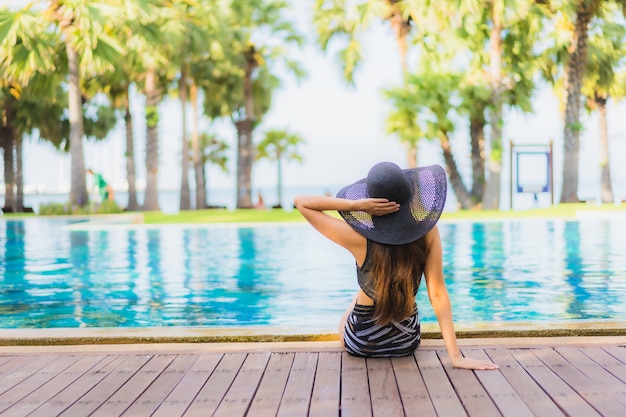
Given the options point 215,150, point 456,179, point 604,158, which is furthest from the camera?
point 215,150

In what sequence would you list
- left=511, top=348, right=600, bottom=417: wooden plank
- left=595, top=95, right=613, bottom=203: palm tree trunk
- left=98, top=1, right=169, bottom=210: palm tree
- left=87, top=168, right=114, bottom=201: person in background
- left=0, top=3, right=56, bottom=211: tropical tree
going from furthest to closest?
1. left=595, top=95, right=613, bottom=203: palm tree trunk
2. left=87, top=168, right=114, bottom=201: person in background
3. left=98, top=1, right=169, bottom=210: palm tree
4. left=0, top=3, right=56, bottom=211: tropical tree
5. left=511, top=348, right=600, bottom=417: wooden plank

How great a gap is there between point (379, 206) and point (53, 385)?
1.91 m

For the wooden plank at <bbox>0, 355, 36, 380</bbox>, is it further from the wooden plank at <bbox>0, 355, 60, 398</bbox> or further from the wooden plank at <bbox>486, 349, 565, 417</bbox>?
the wooden plank at <bbox>486, 349, 565, 417</bbox>

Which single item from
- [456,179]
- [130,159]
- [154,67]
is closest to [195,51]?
[154,67]

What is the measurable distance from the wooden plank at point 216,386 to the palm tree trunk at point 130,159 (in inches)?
1246

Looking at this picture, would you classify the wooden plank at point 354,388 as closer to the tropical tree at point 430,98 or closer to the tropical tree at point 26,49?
the tropical tree at point 26,49

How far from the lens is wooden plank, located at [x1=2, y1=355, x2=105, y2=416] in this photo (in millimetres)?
3805

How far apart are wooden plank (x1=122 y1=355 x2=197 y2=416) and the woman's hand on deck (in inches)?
57.7

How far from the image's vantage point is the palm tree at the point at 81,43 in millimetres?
24531

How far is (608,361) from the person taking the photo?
4484mm

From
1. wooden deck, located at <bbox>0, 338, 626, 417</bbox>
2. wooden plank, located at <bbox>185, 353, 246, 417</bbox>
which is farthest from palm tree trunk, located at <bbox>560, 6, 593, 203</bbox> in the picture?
wooden plank, located at <bbox>185, 353, 246, 417</bbox>

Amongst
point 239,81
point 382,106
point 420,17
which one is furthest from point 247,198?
point 420,17

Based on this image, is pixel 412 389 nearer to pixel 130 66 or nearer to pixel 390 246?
pixel 390 246

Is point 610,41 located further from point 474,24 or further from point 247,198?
point 247,198
